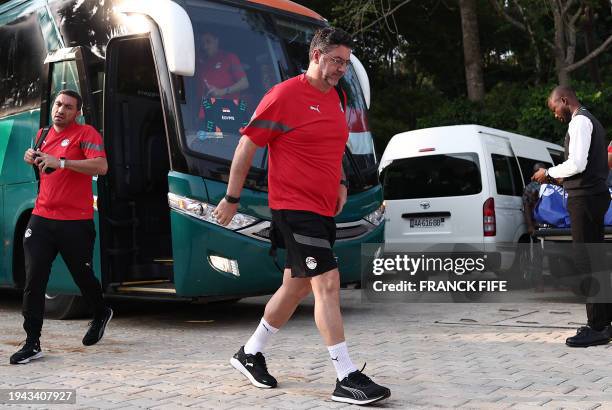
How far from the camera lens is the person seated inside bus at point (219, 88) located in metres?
8.08

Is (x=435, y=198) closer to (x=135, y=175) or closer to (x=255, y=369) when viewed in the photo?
(x=135, y=175)

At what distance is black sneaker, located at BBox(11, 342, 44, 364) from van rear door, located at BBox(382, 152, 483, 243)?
6.09m

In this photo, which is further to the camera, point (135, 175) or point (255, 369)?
point (135, 175)

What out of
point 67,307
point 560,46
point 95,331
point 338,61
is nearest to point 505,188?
point 67,307

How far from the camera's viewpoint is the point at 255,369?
5414 mm

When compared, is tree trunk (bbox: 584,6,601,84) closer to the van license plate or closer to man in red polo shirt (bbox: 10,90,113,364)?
the van license plate

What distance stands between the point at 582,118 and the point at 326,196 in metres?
2.74

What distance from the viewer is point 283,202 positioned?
5.22m

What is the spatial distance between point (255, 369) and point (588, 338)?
2.76 m

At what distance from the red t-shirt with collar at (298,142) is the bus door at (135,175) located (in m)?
3.25

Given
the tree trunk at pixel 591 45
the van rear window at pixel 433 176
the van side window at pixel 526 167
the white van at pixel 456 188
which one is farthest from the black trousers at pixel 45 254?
the tree trunk at pixel 591 45

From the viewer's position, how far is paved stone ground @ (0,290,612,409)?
16.7ft

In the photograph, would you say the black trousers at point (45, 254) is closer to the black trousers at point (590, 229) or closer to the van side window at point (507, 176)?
the black trousers at point (590, 229)

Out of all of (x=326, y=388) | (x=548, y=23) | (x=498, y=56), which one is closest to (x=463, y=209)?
(x=326, y=388)
